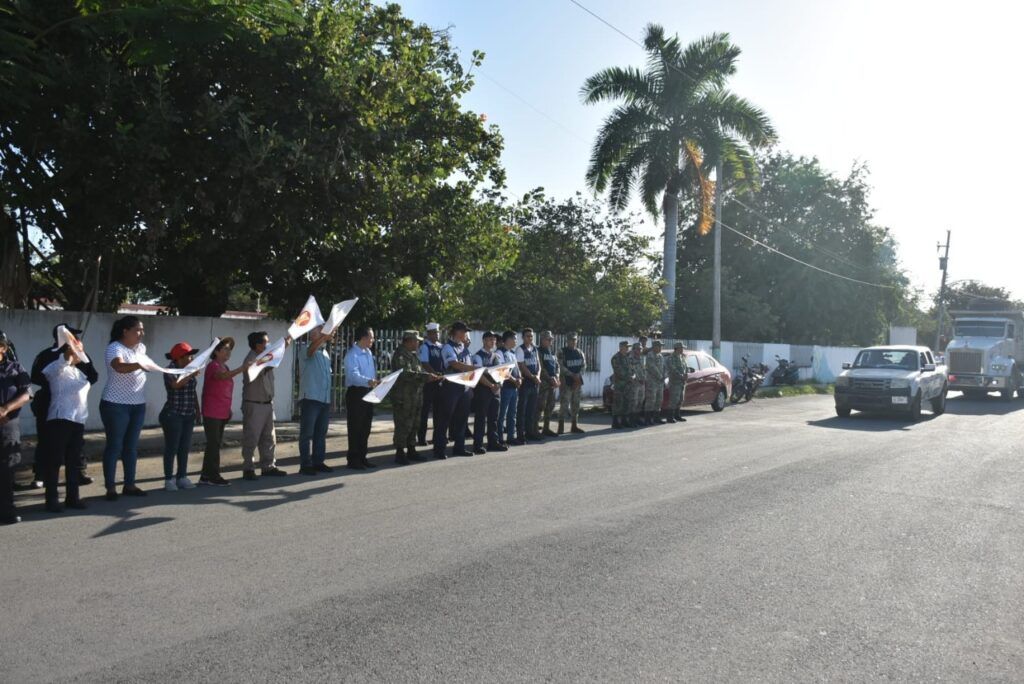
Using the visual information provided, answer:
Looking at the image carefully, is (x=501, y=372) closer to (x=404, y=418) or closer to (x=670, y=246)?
(x=404, y=418)

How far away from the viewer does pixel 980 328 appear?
29406 mm

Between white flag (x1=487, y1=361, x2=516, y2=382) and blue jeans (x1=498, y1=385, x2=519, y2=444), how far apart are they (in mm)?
354

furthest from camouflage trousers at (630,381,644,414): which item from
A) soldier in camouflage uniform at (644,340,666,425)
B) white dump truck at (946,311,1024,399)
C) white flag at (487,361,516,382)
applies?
white dump truck at (946,311,1024,399)

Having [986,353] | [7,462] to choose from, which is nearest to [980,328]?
[986,353]

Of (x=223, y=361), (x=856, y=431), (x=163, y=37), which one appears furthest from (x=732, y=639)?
(x=856, y=431)

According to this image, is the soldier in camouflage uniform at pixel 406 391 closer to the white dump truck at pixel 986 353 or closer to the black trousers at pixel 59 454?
the black trousers at pixel 59 454

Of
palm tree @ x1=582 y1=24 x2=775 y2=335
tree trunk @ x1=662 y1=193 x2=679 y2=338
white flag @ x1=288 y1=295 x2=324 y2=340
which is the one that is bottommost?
white flag @ x1=288 y1=295 x2=324 y2=340

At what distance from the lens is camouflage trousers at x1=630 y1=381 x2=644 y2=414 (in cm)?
1681

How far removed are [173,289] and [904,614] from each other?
15255 millimetres

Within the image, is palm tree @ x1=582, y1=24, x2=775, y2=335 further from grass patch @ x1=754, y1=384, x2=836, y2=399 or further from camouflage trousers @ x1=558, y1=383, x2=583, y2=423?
camouflage trousers @ x1=558, y1=383, x2=583, y2=423

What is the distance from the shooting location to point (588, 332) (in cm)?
2603

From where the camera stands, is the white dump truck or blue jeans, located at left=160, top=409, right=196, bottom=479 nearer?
blue jeans, located at left=160, top=409, right=196, bottom=479

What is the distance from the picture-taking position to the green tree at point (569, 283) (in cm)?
2520

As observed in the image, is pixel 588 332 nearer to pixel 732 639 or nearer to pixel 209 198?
pixel 209 198
